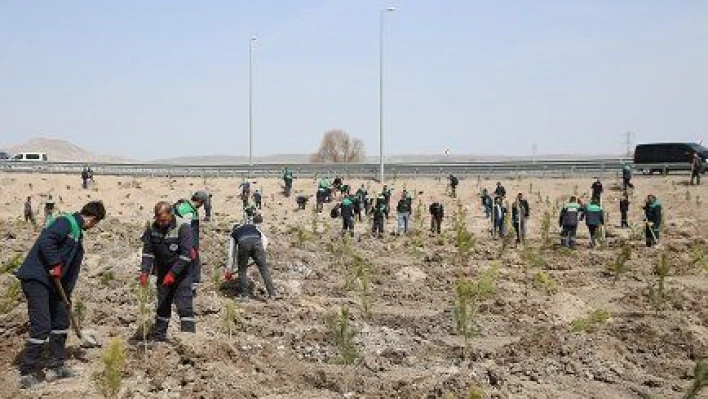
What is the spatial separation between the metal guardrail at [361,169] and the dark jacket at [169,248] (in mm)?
30851

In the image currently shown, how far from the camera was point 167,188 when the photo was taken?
40.1m

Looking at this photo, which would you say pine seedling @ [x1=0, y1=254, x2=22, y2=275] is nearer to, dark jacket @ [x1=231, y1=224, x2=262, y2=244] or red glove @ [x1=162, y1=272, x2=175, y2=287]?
dark jacket @ [x1=231, y1=224, x2=262, y2=244]

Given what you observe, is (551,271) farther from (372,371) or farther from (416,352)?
(372,371)

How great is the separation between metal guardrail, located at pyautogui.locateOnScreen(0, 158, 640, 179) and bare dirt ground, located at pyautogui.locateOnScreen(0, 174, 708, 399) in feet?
52.5

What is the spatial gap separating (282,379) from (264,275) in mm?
3937

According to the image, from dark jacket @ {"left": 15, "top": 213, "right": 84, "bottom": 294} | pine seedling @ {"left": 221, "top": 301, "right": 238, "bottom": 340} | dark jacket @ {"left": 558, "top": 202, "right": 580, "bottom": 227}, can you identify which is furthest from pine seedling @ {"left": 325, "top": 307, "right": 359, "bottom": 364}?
dark jacket @ {"left": 558, "top": 202, "right": 580, "bottom": 227}

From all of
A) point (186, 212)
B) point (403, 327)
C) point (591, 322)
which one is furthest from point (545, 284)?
point (186, 212)

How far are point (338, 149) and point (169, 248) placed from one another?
210ft

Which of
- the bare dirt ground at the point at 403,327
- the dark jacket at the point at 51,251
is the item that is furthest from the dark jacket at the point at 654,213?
the dark jacket at the point at 51,251

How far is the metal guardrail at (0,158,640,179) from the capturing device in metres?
37.4

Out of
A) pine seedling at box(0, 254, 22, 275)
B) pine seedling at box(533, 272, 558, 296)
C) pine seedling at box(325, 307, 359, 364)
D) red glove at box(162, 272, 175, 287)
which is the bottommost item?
pine seedling at box(533, 272, 558, 296)

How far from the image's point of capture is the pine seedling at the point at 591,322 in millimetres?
10648

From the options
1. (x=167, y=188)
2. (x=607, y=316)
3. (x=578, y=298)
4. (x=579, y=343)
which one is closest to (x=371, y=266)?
(x=578, y=298)

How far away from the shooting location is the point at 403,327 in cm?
1070
